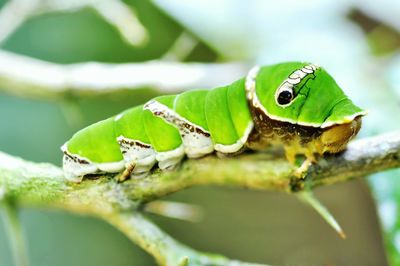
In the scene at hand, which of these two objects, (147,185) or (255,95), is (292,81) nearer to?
(255,95)

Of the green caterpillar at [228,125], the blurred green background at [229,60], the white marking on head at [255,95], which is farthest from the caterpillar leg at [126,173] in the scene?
the blurred green background at [229,60]

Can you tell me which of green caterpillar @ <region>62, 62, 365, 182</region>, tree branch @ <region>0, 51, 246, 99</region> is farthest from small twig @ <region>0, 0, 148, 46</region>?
green caterpillar @ <region>62, 62, 365, 182</region>

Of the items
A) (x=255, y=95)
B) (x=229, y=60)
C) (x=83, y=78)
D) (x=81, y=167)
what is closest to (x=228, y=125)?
(x=255, y=95)

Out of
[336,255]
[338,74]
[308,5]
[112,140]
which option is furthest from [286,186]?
[336,255]

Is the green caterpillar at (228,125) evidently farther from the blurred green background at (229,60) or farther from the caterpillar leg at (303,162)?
the blurred green background at (229,60)

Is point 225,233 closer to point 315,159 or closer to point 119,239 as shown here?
point 119,239

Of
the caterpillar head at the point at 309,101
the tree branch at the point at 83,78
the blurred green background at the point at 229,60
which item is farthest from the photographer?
the blurred green background at the point at 229,60

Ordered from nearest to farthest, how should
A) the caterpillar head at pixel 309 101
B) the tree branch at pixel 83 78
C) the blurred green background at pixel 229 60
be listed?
the caterpillar head at pixel 309 101, the tree branch at pixel 83 78, the blurred green background at pixel 229 60
